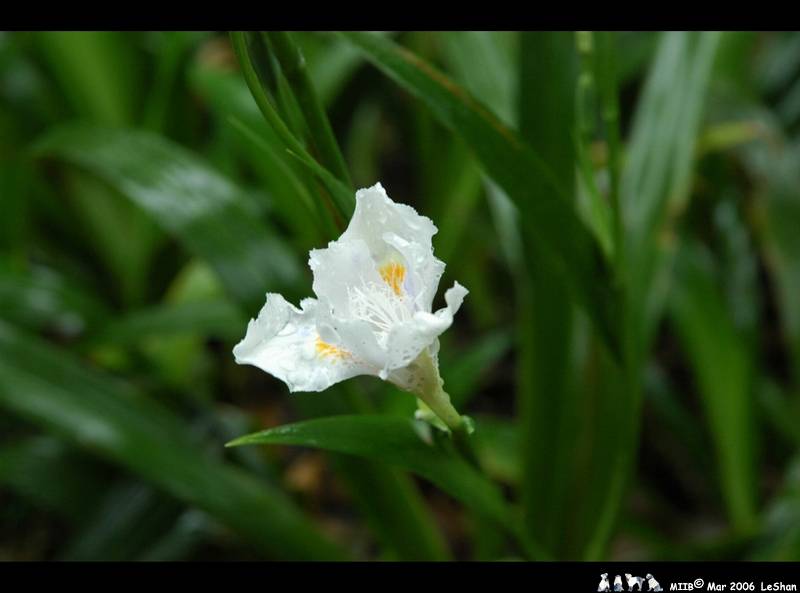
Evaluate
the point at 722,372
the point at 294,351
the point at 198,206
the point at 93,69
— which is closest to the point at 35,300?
the point at 198,206

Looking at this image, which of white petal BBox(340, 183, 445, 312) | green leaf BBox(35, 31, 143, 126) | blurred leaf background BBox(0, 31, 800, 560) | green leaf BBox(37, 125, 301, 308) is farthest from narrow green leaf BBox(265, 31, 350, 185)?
green leaf BBox(35, 31, 143, 126)

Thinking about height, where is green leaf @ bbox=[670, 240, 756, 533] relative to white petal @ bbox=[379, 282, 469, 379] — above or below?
above

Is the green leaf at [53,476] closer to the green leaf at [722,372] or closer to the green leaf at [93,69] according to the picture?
the green leaf at [93,69]

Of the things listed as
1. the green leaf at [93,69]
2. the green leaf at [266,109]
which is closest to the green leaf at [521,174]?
the green leaf at [266,109]

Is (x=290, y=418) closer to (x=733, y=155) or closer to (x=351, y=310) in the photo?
(x=733, y=155)

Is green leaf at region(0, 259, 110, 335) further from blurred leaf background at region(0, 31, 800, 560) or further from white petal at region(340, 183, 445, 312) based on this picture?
white petal at region(340, 183, 445, 312)

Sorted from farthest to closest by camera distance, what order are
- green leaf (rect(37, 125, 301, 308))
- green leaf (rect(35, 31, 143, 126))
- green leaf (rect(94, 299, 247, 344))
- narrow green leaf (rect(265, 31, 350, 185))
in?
green leaf (rect(35, 31, 143, 126)) < green leaf (rect(94, 299, 247, 344)) < green leaf (rect(37, 125, 301, 308)) < narrow green leaf (rect(265, 31, 350, 185))
